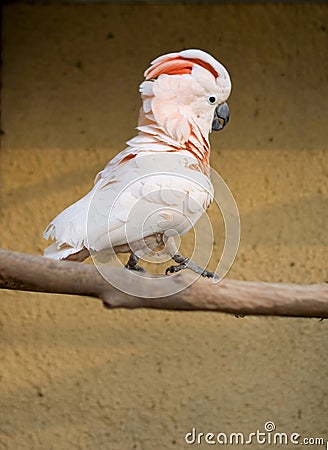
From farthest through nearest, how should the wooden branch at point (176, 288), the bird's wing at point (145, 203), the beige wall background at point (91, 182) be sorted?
the beige wall background at point (91, 182) < the bird's wing at point (145, 203) < the wooden branch at point (176, 288)

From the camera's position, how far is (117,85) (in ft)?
8.09

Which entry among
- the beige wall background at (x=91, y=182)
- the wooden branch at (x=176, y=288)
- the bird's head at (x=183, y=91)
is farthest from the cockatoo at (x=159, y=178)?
the beige wall background at (x=91, y=182)

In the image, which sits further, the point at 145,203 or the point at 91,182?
the point at 91,182

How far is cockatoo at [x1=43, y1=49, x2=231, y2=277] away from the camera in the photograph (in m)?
1.50

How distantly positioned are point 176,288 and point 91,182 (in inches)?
51.8

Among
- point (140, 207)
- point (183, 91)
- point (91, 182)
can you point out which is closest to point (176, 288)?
point (140, 207)

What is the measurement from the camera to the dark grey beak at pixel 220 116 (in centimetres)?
162

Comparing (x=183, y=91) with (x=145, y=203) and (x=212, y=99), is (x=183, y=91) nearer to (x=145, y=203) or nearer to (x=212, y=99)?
(x=212, y=99)

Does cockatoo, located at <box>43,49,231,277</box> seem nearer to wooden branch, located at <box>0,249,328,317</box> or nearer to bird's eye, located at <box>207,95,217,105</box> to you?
bird's eye, located at <box>207,95,217,105</box>

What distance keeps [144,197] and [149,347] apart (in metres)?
1.02

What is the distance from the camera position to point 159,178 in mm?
1511

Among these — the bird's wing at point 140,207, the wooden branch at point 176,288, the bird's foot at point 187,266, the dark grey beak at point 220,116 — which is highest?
the dark grey beak at point 220,116

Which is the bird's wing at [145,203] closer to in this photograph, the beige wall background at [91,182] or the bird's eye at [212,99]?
the bird's eye at [212,99]

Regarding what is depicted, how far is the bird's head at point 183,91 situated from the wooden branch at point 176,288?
481 mm
